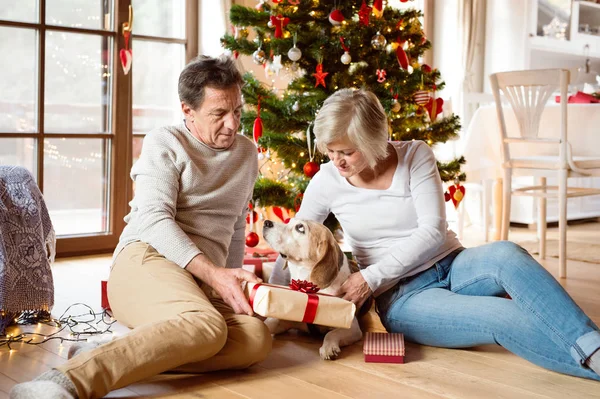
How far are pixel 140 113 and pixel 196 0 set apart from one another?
0.79 meters

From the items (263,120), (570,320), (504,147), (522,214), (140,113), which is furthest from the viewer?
(522,214)

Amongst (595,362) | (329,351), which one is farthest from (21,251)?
(595,362)

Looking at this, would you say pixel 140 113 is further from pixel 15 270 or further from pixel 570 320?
pixel 570 320

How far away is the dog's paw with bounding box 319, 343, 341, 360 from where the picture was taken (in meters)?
2.23

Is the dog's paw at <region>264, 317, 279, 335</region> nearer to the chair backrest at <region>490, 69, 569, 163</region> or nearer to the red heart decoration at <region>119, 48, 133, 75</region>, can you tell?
the chair backrest at <region>490, 69, 569, 163</region>

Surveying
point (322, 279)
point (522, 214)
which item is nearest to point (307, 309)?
point (322, 279)

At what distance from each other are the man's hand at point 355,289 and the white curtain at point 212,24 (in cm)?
263

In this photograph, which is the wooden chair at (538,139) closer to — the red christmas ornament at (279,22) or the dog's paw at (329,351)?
the red christmas ornament at (279,22)

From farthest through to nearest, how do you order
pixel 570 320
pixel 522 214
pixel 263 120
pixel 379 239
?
pixel 522 214
pixel 263 120
pixel 379 239
pixel 570 320

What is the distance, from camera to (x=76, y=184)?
14.1 ft

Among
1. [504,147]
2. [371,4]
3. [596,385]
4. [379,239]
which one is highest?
[371,4]

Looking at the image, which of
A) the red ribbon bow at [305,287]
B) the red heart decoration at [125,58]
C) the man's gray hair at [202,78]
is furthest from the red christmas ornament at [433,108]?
the red heart decoration at [125,58]

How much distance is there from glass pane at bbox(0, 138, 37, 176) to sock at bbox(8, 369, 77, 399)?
8.31 feet

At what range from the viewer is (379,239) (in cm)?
238
